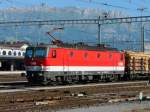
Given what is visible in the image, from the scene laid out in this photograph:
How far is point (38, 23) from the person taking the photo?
82.7 meters

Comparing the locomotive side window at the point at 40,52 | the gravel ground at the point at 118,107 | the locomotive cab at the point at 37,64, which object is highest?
the locomotive side window at the point at 40,52

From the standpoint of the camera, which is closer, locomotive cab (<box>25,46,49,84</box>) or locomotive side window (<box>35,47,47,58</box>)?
locomotive cab (<box>25,46,49,84</box>)

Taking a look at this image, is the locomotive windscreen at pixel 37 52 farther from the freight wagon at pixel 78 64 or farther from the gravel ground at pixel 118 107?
the gravel ground at pixel 118 107

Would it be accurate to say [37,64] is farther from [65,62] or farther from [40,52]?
[65,62]

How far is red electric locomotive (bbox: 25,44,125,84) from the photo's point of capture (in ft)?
127

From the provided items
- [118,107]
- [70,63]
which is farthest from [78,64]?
[118,107]

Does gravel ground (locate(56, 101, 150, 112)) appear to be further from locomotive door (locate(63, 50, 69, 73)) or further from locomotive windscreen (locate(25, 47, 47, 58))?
locomotive door (locate(63, 50, 69, 73))

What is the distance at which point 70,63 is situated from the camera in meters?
41.2

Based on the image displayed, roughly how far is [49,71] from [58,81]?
216cm

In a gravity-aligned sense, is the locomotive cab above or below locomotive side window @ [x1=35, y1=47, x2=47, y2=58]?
below

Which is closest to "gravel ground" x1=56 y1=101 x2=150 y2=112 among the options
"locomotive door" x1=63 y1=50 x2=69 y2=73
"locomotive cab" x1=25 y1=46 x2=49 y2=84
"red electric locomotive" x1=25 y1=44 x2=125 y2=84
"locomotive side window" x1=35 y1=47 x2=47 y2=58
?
"locomotive cab" x1=25 y1=46 x2=49 y2=84

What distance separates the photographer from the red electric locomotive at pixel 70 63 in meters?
38.7

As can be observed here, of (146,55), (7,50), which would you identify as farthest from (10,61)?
(146,55)

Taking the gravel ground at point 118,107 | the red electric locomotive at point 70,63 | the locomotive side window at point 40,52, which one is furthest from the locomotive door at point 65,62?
the gravel ground at point 118,107
